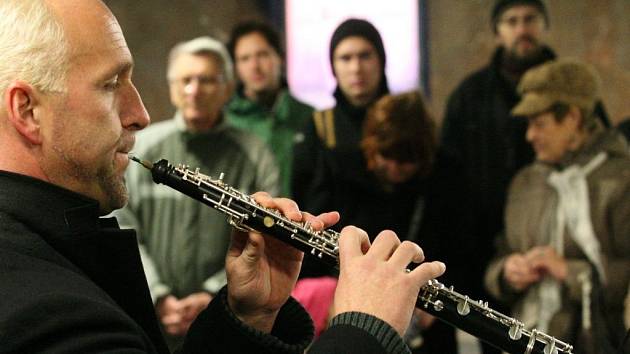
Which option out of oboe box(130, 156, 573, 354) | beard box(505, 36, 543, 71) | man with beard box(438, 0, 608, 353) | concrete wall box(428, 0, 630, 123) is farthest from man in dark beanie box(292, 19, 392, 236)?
oboe box(130, 156, 573, 354)

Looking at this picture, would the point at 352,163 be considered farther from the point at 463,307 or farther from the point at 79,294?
the point at 79,294

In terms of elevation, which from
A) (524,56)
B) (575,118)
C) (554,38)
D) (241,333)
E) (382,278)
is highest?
(554,38)

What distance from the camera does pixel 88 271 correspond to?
1665mm

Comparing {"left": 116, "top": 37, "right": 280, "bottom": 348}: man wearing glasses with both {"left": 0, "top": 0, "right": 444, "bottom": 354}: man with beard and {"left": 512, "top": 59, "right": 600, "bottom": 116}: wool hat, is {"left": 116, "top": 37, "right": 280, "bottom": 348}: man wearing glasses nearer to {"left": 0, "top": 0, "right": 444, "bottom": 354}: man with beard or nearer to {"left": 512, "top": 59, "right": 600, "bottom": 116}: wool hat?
{"left": 512, "top": 59, "right": 600, "bottom": 116}: wool hat

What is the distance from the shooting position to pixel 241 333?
1895 mm

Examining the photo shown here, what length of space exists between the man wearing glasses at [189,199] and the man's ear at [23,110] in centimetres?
196

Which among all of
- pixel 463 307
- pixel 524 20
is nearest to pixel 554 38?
pixel 524 20

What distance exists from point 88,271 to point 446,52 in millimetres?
3166

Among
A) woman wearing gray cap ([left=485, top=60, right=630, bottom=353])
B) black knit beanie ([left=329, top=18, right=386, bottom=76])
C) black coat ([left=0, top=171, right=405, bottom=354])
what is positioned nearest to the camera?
black coat ([left=0, top=171, right=405, bottom=354])

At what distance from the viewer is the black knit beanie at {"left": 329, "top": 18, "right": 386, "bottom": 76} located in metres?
3.59

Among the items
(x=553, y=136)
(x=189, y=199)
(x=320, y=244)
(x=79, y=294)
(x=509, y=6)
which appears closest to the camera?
(x=79, y=294)

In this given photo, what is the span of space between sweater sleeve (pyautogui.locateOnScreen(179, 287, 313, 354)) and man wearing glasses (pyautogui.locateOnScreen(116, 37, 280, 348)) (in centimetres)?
155

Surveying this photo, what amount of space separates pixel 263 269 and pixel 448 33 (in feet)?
9.52

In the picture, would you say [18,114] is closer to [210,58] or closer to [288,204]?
[288,204]
